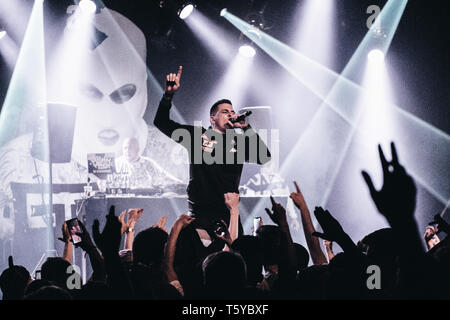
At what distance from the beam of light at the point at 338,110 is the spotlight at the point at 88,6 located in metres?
2.14

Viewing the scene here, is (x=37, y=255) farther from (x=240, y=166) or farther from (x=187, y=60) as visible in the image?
(x=240, y=166)

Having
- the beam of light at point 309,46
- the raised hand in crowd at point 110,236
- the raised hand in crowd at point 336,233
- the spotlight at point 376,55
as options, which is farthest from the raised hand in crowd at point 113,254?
the spotlight at point 376,55

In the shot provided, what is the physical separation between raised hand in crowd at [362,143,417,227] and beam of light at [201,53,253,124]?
22.8 ft

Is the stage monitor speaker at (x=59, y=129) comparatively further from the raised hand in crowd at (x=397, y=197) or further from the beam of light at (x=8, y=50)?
the raised hand in crowd at (x=397, y=197)

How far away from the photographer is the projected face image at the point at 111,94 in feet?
25.8

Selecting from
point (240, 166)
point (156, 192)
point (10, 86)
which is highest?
point (10, 86)

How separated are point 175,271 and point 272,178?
18.9 ft

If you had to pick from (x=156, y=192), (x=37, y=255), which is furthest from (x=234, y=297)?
(x=37, y=255)

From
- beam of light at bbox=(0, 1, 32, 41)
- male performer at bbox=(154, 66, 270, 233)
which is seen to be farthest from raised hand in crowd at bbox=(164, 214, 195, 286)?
beam of light at bbox=(0, 1, 32, 41)

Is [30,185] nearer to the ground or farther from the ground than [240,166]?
nearer to the ground

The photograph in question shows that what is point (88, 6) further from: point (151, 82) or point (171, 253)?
point (171, 253)

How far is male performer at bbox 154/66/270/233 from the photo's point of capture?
3.44 meters

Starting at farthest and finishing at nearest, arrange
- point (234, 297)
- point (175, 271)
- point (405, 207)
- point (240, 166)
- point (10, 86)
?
1. point (10, 86)
2. point (240, 166)
3. point (175, 271)
4. point (234, 297)
5. point (405, 207)
